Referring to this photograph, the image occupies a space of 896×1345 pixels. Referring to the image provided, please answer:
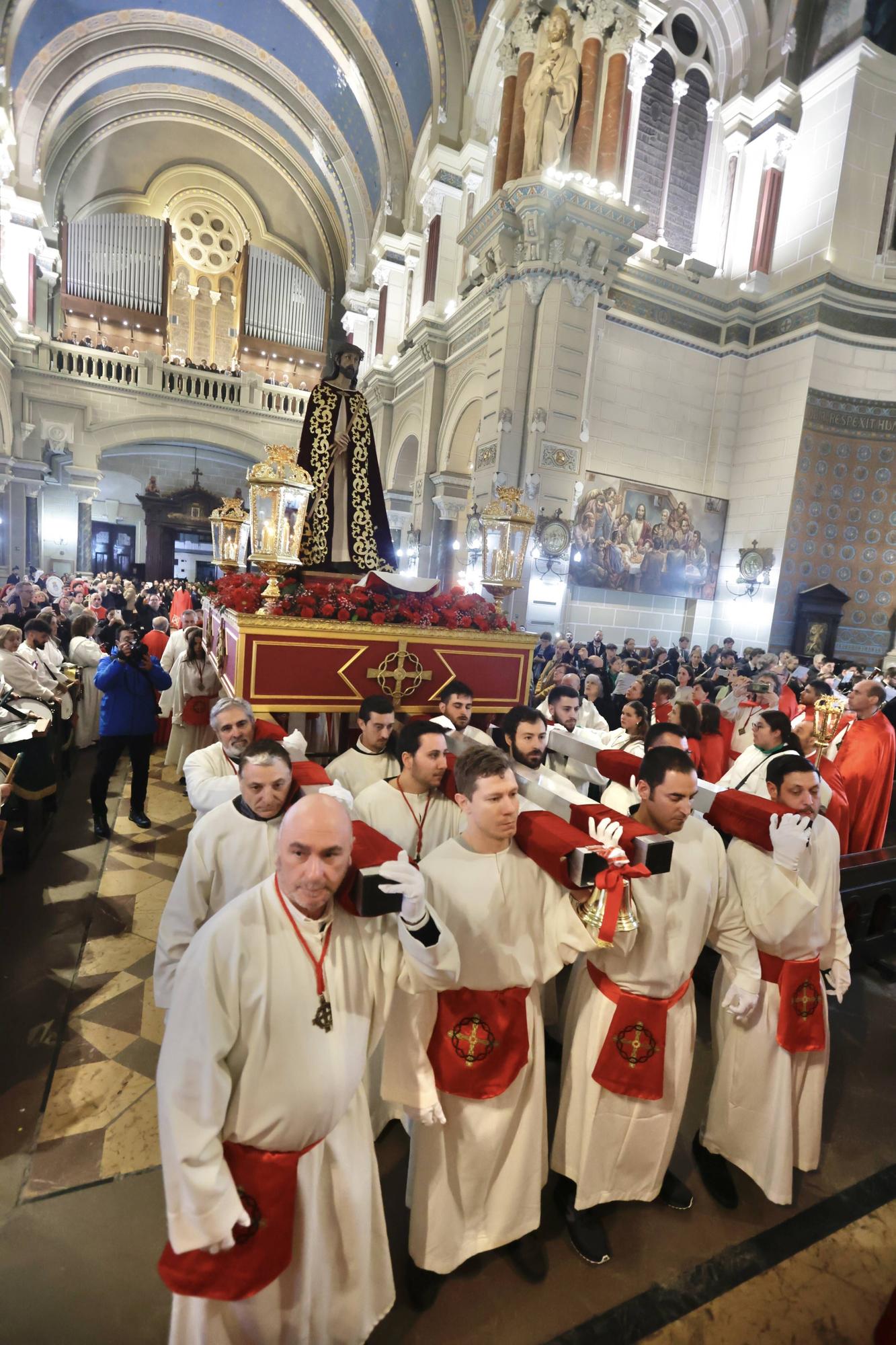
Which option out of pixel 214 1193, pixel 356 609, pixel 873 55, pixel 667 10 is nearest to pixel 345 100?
pixel 667 10

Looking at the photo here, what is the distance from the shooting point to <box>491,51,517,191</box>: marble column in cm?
1102

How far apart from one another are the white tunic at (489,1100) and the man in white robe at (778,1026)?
830 mm

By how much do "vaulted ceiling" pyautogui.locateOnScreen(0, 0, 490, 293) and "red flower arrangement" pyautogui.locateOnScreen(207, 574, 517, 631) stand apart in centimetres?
1421

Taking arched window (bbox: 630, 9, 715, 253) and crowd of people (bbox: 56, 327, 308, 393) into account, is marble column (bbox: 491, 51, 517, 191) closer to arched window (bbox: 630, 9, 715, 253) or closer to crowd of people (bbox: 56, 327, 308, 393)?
arched window (bbox: 630, 9, 715, 253)

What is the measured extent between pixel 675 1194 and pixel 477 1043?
123 cm

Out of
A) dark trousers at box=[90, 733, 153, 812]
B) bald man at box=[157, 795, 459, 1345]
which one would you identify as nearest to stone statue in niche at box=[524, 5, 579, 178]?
dark trousers at box=[90, 733, 153, 812]

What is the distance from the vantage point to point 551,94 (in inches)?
416

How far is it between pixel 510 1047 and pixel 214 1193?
963 mm

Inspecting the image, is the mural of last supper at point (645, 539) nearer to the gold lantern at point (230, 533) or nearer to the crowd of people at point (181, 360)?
the gold lantern at point (230, 533)


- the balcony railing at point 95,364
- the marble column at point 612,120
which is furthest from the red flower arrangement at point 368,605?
the balcony railing at point 95,364

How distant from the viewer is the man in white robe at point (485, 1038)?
2.06 metres

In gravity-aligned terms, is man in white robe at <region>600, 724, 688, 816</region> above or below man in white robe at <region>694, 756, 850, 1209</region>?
above

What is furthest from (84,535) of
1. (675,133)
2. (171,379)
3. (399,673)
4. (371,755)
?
(371,755)

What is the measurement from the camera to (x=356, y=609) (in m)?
4.37
